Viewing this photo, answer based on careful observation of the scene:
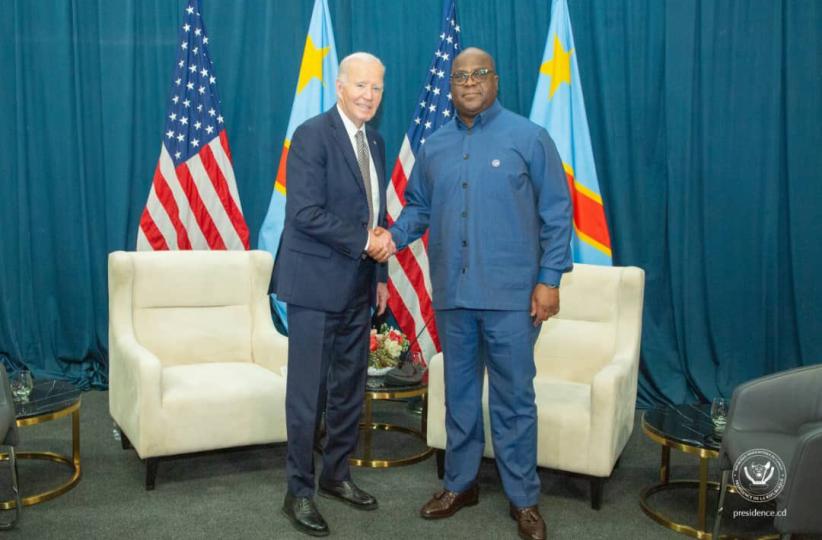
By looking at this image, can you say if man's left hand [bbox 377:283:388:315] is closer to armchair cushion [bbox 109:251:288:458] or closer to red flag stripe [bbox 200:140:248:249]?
armchair cushion [bbox 109:251:288:458]

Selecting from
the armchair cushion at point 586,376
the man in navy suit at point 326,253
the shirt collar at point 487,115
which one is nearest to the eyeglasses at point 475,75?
the shirt collar at point 487,115

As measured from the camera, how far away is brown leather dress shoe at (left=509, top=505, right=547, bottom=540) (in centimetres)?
295

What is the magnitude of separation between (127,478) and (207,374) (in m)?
0.54

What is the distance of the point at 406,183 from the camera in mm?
4691

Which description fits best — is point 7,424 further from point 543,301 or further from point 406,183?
point 406,183

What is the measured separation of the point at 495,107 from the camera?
9.87ft

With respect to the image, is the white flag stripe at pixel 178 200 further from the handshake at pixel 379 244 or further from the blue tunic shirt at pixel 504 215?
the blue tunic shirt at pixel 504 215

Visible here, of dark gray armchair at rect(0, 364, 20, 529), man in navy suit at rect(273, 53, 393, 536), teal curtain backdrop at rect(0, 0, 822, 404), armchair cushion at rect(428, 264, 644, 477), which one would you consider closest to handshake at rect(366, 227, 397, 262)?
man in navy suit at rect(273, 53, 393, 536)

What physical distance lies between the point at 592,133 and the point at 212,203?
2.21 metres

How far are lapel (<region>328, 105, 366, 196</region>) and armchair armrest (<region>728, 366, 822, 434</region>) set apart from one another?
58.9 inches

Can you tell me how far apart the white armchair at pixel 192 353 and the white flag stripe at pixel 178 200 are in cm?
68

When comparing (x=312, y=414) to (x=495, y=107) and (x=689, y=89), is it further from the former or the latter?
(x=689, y=89)

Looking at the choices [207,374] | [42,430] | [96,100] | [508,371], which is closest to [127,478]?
[207,374]

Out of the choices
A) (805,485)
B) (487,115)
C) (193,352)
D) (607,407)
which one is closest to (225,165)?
(193,352)
